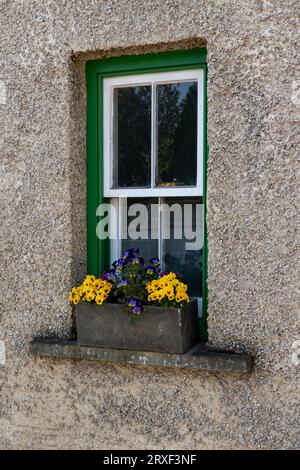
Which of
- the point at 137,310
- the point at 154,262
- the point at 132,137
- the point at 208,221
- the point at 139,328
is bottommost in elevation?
the point at 139,328

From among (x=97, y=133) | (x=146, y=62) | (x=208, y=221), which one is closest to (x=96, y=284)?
(x=208, y=221)

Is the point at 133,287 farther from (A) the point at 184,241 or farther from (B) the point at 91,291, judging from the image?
(A) the point at 184,241

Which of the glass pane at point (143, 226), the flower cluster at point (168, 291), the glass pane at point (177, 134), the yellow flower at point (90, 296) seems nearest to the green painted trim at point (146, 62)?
the glass pane at point (177, 134)

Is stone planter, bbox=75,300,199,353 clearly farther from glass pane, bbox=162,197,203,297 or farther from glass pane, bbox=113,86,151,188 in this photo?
glass pane, bbox=113,86,151,188

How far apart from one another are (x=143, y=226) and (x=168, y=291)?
59 cm

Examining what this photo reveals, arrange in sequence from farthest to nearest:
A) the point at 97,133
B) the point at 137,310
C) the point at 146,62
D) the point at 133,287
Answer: the point at 97,133, the point at 146,62, the point at 133,287, the point at 137,310

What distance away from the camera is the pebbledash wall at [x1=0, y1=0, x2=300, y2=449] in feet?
9.57

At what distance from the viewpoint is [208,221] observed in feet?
10.1

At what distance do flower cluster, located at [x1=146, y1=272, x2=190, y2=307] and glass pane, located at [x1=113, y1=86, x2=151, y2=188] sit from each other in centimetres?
65

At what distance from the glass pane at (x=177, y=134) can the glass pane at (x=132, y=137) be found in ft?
0.26

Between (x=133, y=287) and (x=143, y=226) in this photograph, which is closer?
(x=133, y=287)

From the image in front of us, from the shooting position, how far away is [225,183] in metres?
3.02

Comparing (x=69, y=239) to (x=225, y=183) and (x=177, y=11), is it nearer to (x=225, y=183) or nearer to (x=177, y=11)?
(x=225, y=183)
